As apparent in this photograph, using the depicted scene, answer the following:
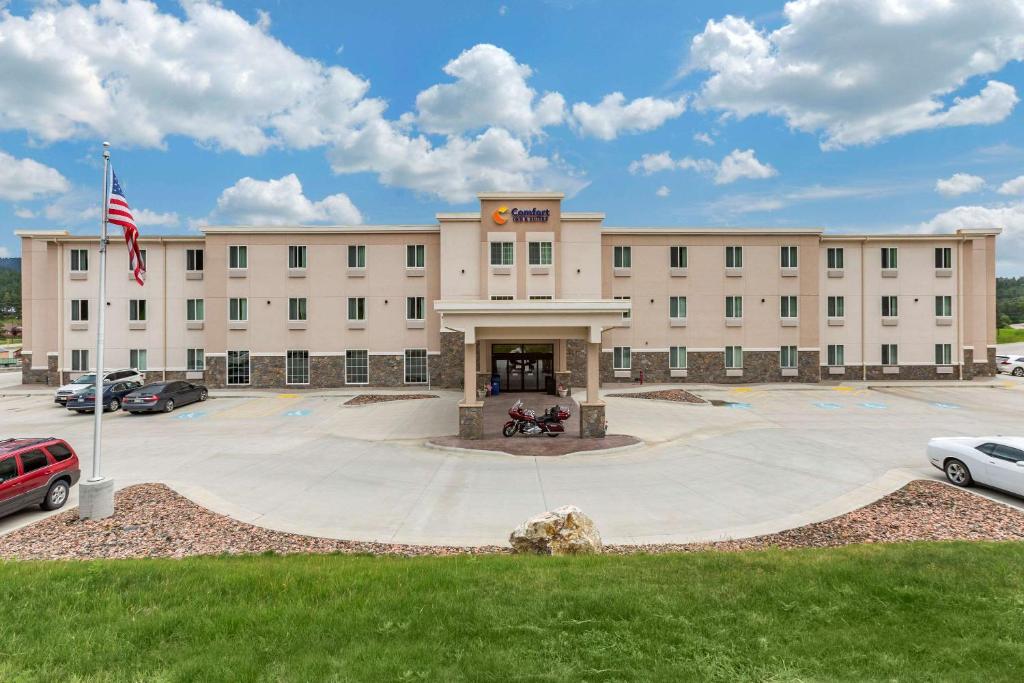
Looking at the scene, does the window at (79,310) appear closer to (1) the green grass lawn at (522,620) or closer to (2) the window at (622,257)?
(1) the green grass lawn at (522,620)

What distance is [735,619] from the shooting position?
16.6 ft

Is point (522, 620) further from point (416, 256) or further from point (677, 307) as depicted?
point (677, 307)

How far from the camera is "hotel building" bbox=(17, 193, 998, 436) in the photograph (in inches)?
1207

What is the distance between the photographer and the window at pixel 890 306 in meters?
34.5

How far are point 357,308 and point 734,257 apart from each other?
26.5m

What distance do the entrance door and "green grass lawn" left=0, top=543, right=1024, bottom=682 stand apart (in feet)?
78.5

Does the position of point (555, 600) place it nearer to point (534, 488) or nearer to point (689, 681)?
point (689, 681)

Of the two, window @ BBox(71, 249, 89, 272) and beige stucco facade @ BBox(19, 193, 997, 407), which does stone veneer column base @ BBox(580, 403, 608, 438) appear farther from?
window @ BBox(71, 249, 89, 272)

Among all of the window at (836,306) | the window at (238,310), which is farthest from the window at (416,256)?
the window at (836,306)

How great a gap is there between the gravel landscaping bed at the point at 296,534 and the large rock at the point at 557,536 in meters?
0.62

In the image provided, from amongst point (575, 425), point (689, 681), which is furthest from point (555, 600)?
point (575, 425)

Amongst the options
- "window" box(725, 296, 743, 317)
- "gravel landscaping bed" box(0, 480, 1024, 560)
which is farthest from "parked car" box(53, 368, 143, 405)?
"window" box(725, 296, 743, 317)

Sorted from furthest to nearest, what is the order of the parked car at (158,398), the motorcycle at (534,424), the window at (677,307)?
the window at (677,307)
the parked car at (158,398)
the motorcycle at (534,424)

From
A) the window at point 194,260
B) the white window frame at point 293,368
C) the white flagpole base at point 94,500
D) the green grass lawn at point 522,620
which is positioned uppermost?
the window at point 194,260
